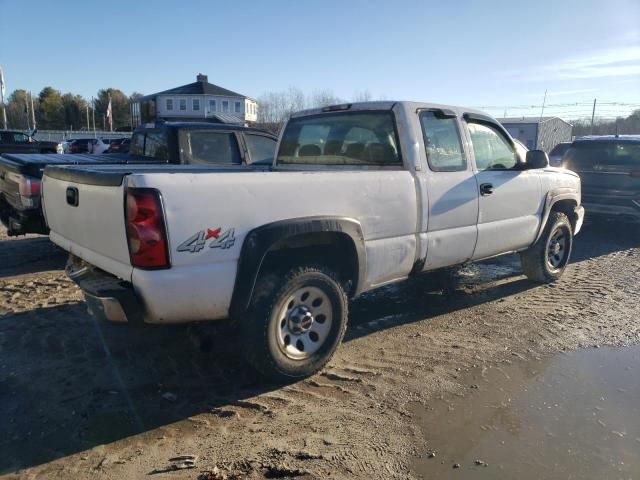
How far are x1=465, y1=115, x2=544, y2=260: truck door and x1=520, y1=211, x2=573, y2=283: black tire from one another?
1.23ft

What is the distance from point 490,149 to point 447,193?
3.68 ft

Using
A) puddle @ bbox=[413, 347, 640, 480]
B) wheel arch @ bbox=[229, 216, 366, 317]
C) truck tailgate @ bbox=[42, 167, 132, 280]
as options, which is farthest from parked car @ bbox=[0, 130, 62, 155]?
puddle @ bbox=[413, 347, 640, 480]

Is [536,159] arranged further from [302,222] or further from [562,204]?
[302,222]

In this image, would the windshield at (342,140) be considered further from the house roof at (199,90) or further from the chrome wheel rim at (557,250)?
the house roof at (199,90)

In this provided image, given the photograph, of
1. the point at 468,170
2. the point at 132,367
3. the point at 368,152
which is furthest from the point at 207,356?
the point at 468,170

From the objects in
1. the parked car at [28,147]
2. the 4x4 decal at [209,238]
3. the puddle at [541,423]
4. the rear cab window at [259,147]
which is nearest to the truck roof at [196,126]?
the rear cab window at [259,147]

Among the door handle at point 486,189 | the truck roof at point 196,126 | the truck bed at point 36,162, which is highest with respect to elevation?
the truck roof at point 196,126

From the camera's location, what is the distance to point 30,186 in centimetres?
598

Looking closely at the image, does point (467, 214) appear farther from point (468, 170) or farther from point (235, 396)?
point (235, 396)

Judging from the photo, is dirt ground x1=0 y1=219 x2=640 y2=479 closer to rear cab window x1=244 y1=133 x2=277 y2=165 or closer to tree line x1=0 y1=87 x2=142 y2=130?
rear cab window x1=244 y1=133 x2=277 y2=165

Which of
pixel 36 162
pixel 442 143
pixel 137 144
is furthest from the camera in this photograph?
pixel 137 144

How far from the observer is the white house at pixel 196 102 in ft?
208

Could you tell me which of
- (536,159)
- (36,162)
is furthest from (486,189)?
(36,162)

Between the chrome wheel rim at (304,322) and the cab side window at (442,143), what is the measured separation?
5.27 ft
